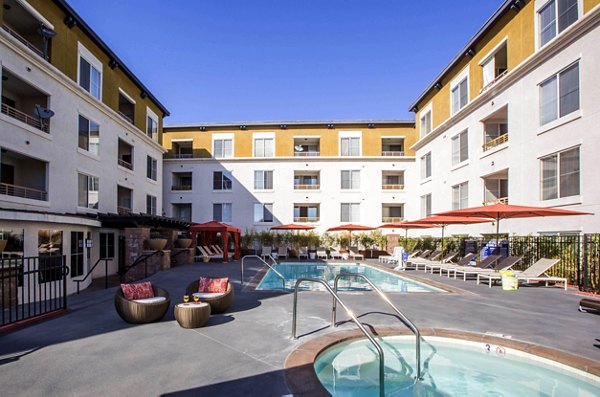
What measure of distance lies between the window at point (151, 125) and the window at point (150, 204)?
413 centimetres

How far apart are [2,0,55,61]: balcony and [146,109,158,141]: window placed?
9.21m

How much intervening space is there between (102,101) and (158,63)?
11.9ft

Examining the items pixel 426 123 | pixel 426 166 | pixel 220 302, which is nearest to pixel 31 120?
pixel 220 302

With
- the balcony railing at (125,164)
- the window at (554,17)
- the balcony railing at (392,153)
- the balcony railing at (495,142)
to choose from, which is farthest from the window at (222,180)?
the window at (554,17)

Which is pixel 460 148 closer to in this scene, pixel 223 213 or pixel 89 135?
pixel 223 213

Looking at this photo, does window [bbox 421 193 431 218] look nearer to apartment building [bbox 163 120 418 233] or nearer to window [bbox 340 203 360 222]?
apartment building [bbox 163 120 418 233]

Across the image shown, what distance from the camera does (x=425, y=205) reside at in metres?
26.9

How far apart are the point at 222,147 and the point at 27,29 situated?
17353mm

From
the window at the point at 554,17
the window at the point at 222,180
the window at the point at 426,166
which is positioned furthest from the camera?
the window at the point at 222,180

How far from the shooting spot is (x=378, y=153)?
29828mm

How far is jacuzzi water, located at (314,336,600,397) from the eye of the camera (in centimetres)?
463

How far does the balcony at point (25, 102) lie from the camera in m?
13.1

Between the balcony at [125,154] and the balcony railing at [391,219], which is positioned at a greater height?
the balcony at [125,154]

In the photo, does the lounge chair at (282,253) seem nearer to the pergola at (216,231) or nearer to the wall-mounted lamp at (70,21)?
the pergola at (216,231)
